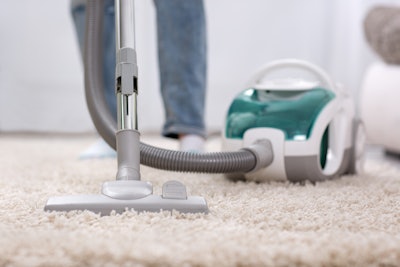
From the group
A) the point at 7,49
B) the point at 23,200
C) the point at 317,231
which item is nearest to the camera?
the point at 317,231

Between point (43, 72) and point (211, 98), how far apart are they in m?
0.69

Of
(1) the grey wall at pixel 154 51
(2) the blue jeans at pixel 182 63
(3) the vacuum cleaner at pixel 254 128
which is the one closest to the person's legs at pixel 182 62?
(2) the blue jeans at pixel 182 63

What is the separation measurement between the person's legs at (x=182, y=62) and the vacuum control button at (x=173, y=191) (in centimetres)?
54

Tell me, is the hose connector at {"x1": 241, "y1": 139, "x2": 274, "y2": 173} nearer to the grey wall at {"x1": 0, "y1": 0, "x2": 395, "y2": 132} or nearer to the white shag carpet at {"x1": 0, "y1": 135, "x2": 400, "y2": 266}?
the white shag carpet at {"x1": 0, "y1": 135, "x2": 400, "y2": 266}

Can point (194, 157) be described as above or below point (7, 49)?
below

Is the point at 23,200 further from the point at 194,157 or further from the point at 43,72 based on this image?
the point at 43,72

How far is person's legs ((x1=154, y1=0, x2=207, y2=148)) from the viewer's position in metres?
1.25

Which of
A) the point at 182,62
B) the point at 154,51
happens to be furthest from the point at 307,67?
the point at 154,51

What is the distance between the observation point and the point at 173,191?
75 cm

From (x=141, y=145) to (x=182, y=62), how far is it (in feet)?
1.37

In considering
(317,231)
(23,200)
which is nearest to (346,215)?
(317,231)

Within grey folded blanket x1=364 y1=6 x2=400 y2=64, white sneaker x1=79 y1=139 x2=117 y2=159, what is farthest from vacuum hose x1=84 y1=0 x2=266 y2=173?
grey folded blanket x1=364 y1=6 x2=400 y2=64

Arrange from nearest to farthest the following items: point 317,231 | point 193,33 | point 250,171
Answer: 1. point 317,231
2. point 250,171
3. point 193,33

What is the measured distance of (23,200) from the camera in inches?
32.6
